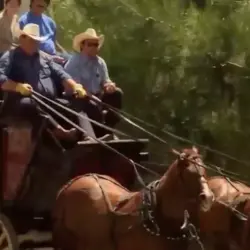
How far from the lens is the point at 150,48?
5113 mm

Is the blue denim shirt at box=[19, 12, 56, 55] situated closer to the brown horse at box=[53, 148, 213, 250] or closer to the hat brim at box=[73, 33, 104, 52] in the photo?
the hat brim at box=[73, 33, 104, 52]

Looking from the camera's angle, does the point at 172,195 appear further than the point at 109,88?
No

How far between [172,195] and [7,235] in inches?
35.2

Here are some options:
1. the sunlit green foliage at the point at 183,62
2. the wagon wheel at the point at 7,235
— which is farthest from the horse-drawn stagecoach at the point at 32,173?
the sunlit green foliage at the point at 183,62

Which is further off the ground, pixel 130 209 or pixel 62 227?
pixel 130 209

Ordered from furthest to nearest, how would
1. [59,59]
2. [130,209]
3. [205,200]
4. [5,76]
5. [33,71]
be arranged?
1. [59,59]
2. [33,71]
3. [5,76]
4. [130,209]
5. [205,200]

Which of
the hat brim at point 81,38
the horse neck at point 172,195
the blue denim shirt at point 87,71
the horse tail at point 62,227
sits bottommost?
the horse tail at point 62,227

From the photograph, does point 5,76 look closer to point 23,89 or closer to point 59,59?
point 23,89

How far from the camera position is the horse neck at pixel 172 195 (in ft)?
11.0

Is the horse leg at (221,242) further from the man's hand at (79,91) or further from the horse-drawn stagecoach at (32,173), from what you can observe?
the man's hand at (79,91)

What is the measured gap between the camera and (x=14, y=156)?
3902mm

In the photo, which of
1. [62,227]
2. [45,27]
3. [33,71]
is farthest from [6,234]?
[45,27]

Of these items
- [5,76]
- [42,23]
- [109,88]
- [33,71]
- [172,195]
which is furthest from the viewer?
[42,23]

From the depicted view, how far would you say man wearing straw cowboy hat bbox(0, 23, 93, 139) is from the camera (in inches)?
150
